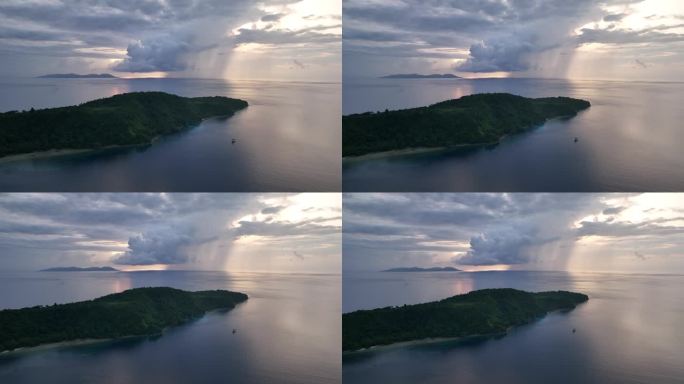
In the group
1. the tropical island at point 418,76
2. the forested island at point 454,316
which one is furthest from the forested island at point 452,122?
the forested island at point 454,316

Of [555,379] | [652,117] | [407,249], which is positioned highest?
[652,117]

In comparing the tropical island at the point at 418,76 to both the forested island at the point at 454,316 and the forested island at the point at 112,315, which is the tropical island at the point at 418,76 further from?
the forested island at the point at 112,315

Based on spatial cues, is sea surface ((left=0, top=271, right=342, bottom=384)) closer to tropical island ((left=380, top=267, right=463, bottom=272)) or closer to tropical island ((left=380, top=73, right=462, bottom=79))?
tropical island ((left=380, top=267, right=463, bottom=272))

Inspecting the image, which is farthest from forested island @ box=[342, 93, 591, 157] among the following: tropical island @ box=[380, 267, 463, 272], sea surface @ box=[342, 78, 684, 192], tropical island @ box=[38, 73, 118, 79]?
tropical island @ box=[38, 73, 118, 79]

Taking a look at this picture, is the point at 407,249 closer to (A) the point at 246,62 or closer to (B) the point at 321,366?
(B) the point at 321,366

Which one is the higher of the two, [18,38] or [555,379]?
[18,38]

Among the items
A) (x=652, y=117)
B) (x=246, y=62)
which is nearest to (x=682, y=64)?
(x=652, y=117)
